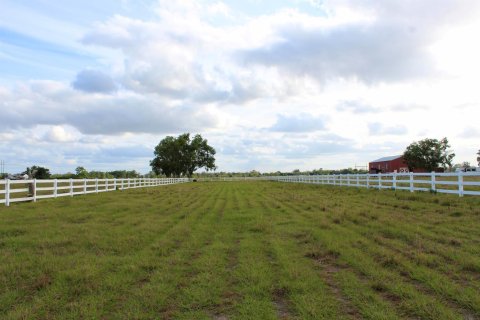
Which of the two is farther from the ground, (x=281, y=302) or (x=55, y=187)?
(x=55, y=187)

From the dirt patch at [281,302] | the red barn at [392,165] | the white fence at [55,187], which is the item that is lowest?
the dirt patch at [281,302]

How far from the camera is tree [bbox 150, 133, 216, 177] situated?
98312 millimetres

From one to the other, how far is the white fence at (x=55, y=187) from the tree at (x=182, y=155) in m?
47.0

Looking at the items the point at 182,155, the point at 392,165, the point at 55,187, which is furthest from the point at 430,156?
the point at 55,187

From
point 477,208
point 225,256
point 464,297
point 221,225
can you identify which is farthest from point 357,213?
point 464,297

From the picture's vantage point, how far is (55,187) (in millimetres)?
19766

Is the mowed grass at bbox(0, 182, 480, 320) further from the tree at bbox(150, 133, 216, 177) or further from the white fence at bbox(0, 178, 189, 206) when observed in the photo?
the tree at bbox(150, 133, 216, 177)

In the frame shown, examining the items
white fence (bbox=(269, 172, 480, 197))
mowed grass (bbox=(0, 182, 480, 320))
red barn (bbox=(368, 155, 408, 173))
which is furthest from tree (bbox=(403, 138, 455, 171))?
mowed grass (bbox=(0, 182, 480, 320))

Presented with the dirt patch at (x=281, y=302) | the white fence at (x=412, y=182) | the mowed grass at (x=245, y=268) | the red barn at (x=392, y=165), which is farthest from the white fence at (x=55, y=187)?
the red barn at (x=392, y=165)

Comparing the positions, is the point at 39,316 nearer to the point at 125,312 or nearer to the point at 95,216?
the point at 125,312

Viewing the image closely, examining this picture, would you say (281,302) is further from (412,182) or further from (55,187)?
(55,187)

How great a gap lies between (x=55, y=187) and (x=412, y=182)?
17.9 metres

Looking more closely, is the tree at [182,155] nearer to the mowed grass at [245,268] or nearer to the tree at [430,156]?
the tree at [430,156]

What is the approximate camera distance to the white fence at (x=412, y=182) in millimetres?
15465
